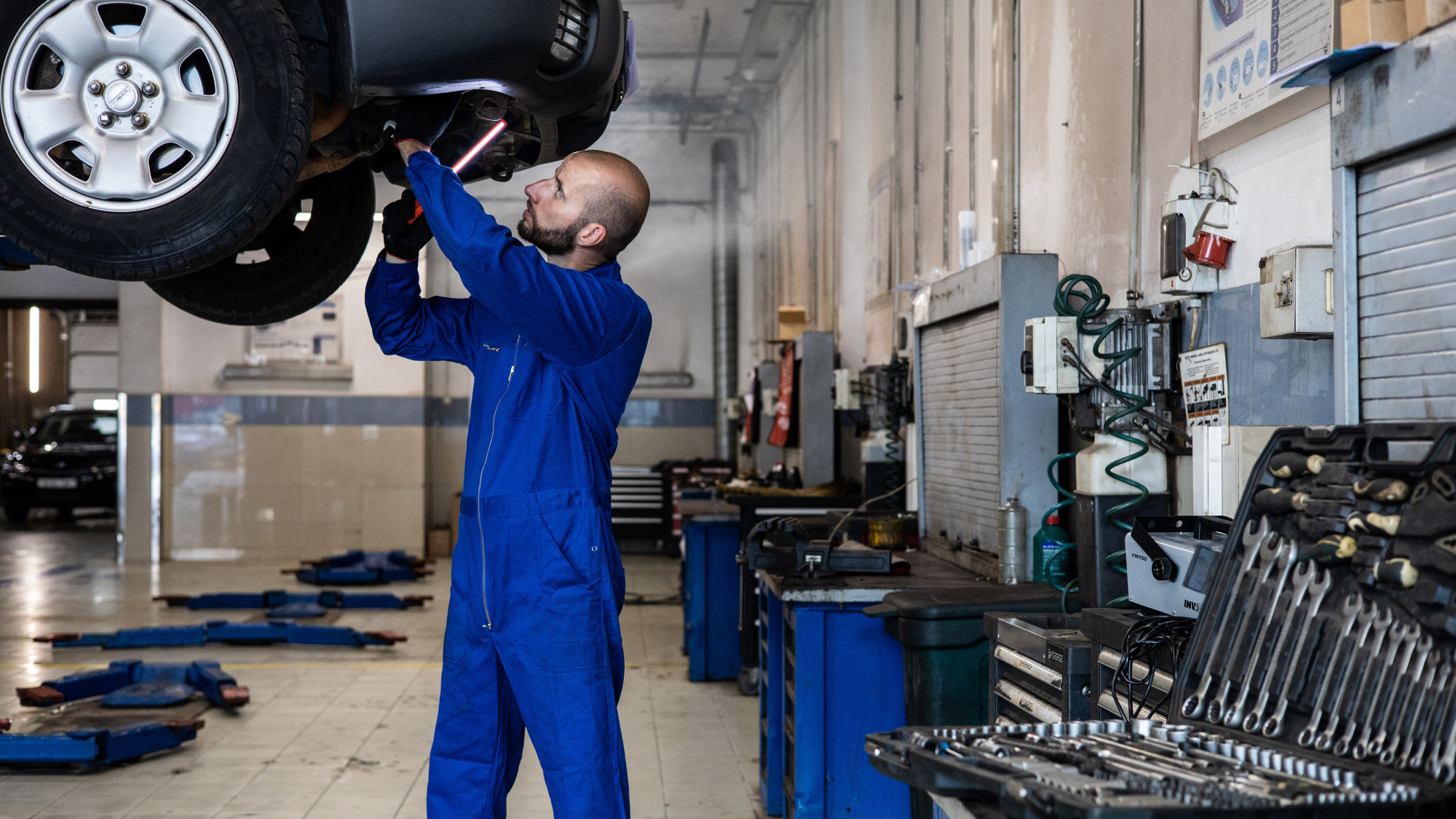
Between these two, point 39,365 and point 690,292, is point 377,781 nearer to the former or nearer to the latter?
point 690,292

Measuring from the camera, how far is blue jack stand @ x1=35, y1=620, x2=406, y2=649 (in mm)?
5371

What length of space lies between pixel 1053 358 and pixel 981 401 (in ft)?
1.70

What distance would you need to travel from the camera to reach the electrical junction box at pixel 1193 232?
6.94ft

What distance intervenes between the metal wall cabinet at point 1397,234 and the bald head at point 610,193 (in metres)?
1.05

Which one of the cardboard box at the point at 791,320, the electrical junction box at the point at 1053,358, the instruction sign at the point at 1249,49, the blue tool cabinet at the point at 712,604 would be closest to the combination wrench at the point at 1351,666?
the instruction sign at the point at 1249,49

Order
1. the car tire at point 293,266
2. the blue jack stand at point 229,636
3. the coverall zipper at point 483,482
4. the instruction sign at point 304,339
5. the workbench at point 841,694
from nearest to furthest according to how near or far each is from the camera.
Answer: the coverall zipper at point 483,482
the car tire at point 293,266
the workbench at point 841,694
the blue jack stand at point 229,636
the instruction sign at point 304,339

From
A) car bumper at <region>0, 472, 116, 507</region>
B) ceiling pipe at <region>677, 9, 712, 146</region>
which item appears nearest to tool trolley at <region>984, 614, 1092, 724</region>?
ceiling pipe at <region>677, 9, 712, 146</region>

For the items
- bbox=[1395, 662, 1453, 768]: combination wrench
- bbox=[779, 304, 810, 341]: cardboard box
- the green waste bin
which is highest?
bbox=[779, 304, 810, 341]: cardboard box

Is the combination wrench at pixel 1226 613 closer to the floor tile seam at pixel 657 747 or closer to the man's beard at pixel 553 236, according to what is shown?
the man's beard at pixel 553 236

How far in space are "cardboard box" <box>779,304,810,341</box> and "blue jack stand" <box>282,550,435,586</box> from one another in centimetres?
301

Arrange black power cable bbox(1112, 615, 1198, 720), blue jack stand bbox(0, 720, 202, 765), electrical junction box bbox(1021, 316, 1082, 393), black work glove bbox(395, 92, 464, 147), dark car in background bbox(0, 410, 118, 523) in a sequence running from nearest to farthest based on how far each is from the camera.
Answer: black power cable bbox(1112, 615, 1198, 720), black work glove bbox(395, 92, 464, 147), electrical junction box bbox(1021, 316, 1082, 393), blue jack stand bbox(0, 720, 202, 765), dark car in background bbox(0, 410, 118, 523)

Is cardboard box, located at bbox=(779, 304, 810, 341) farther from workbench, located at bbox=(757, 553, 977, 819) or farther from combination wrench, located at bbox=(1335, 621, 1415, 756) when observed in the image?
combination wrench, located at bbox=(1335, 621, 1415, 756)

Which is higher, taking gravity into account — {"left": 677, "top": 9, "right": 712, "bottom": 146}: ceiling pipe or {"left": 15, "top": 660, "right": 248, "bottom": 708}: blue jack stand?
{"left": 677, "top": 9, "right": 712, "bottom": 146}: ceiling pipe

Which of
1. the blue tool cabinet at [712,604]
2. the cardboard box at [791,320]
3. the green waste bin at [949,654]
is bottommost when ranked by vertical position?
the blue tool cabinet at [712,604]
